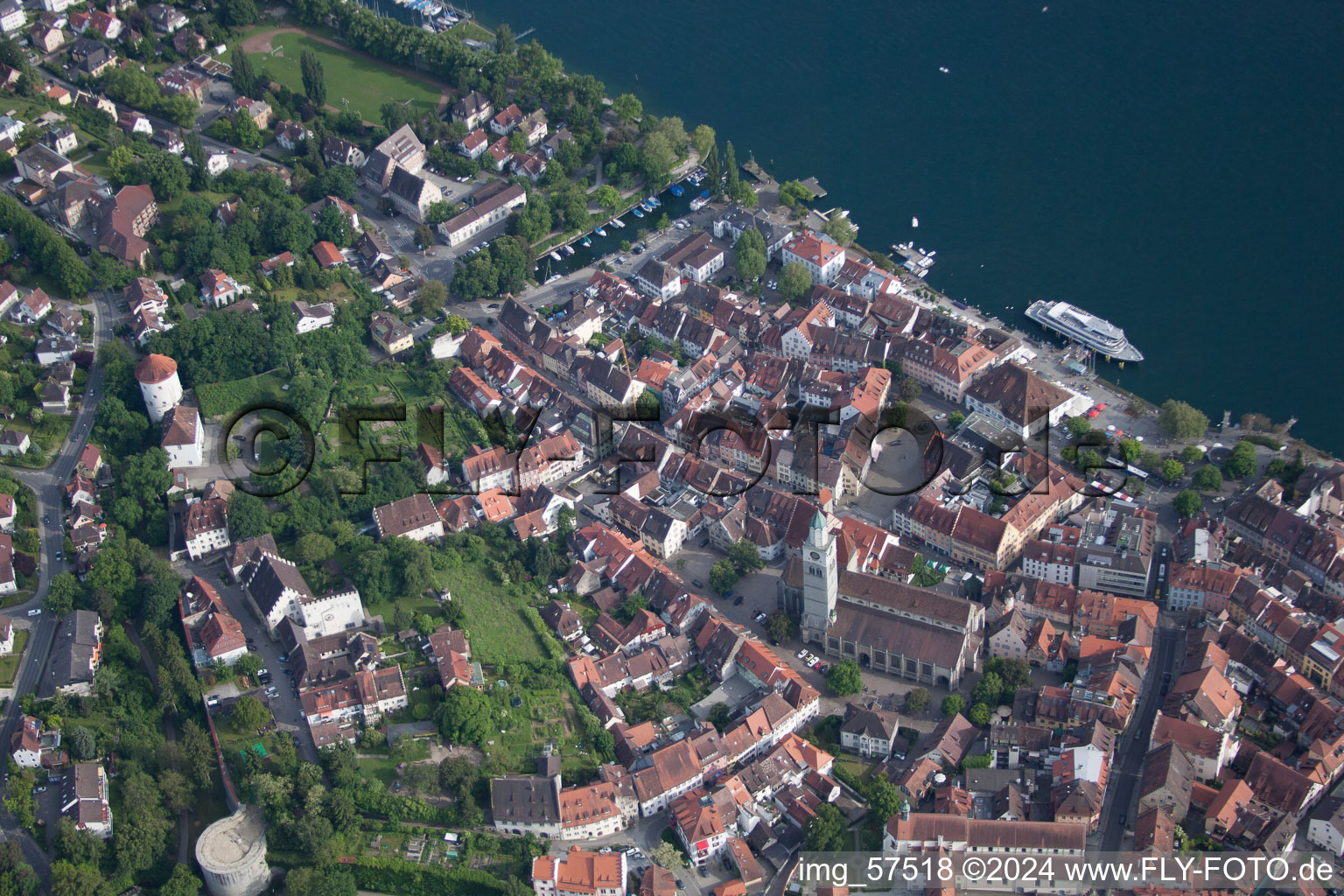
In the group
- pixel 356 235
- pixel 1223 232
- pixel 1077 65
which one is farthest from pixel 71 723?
pixel 1077 65

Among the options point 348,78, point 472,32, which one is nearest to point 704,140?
point 472,32

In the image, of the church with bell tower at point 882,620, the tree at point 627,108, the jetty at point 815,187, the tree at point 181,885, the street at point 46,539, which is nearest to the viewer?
the tree at point 181,885

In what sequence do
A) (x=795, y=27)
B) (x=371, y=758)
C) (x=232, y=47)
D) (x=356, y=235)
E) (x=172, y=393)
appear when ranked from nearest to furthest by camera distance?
(x=371, y=758), (x=172, y=393), (x=356, y=235), (x=232, y=47), (x=795, y=27)

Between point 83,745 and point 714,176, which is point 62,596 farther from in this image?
point 714,176

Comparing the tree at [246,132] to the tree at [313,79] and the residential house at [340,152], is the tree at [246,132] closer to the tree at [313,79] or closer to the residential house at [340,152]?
the residential house at [340,152]

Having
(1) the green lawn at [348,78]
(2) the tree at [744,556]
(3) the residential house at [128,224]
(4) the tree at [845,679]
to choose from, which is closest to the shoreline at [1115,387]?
(2) the tree at [744,556]

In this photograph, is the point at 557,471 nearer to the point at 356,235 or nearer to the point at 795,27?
the point at 356,235

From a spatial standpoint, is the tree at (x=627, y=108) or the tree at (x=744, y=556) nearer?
the tree at (x=744, y=556)

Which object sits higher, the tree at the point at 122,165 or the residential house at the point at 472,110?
the residential house at the point at 472,110
